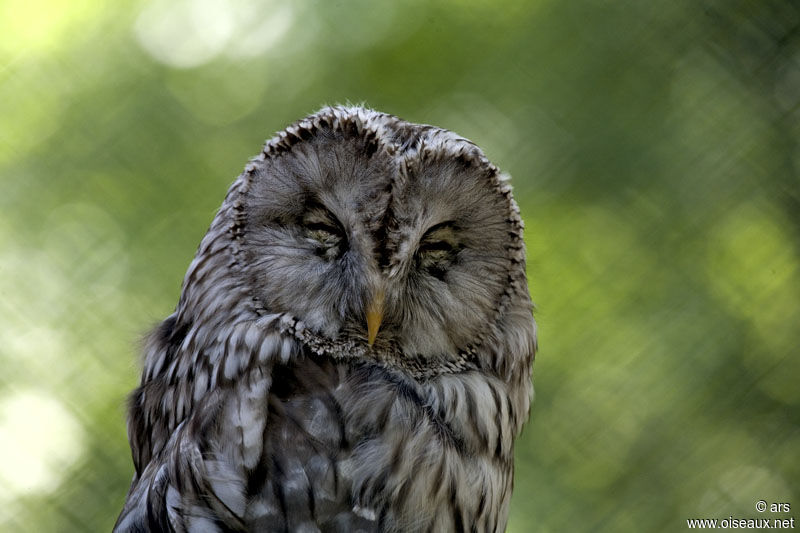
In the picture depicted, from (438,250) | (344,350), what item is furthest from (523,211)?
(344,350)

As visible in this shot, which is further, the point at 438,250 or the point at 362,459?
the point at 438,250

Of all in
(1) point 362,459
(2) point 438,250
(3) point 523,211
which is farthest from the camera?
(3) point 523,211

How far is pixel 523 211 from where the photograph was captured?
9.05 feet

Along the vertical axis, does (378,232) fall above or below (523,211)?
below

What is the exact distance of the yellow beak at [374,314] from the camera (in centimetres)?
127

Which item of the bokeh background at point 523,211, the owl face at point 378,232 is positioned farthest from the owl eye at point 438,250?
the bokeh background at point 523,211

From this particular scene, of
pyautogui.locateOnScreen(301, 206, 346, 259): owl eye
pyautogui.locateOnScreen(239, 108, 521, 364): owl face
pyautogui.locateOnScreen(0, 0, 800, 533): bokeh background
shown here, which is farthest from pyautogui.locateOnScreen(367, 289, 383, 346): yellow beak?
pyautogui.locateOnScreen(0, 0, 800, 533): bokeh background

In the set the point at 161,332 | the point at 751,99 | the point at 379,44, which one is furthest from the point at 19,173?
the point at 751,99

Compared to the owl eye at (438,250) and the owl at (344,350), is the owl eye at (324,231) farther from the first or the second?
the owl eye at (438,250)

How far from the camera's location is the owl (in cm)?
125

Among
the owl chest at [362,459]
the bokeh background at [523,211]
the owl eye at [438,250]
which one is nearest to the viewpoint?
the owl chest at [362,459]

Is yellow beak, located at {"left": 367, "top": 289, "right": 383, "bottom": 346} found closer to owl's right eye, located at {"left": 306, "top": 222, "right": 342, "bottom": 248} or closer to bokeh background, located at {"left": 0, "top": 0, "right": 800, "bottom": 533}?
owl's right eye, located at {"left": 306, "top": 222, "right": 342, "bottom": 248}

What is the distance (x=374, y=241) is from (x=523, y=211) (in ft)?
5.07

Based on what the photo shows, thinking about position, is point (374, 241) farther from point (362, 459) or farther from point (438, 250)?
point (362, 459)
